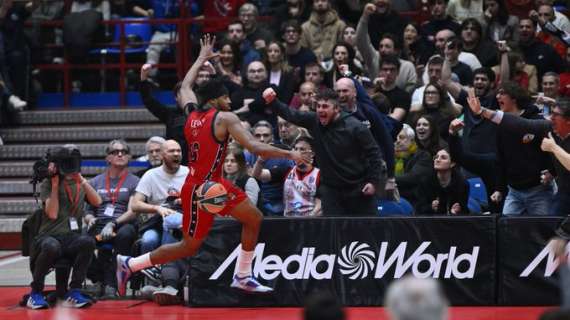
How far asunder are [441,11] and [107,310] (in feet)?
26.4

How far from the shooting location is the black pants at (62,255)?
470 inches

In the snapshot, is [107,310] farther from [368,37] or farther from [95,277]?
[368,37]

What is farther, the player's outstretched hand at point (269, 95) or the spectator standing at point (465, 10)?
the spectator standing at point (465, 10)

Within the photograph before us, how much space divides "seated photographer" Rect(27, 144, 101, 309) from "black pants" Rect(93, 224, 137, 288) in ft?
2.00

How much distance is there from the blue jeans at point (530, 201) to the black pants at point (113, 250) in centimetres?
400

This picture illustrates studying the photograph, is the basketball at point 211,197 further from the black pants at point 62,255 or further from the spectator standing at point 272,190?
the spectator standing at point 272,190

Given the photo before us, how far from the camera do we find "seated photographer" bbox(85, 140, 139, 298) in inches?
A: 508

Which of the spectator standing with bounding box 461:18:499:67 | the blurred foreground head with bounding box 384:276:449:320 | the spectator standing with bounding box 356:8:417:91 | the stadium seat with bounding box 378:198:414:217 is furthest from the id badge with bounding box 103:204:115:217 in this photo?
the blurred foreground head with bounding box 384:276:449:320

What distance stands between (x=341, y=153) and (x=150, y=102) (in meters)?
4.33

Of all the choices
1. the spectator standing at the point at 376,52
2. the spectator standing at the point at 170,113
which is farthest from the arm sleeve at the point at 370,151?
the spectator standing at the point at 376,52

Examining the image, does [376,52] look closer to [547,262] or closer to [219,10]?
[219,10]

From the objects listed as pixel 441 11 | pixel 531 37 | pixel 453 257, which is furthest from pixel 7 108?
pixel 453 257

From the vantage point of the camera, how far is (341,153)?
12.3 m

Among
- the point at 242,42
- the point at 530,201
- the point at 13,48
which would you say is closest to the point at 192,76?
the point at 530,201
